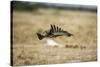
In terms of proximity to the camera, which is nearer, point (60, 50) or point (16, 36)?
point (16, 36)

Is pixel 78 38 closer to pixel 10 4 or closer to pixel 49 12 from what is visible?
pixel 49 12

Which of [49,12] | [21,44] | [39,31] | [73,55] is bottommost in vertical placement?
[73,55]

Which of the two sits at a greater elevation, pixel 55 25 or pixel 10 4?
pixel 10 4

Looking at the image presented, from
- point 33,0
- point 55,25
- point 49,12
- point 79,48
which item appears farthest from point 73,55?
point 33,0
